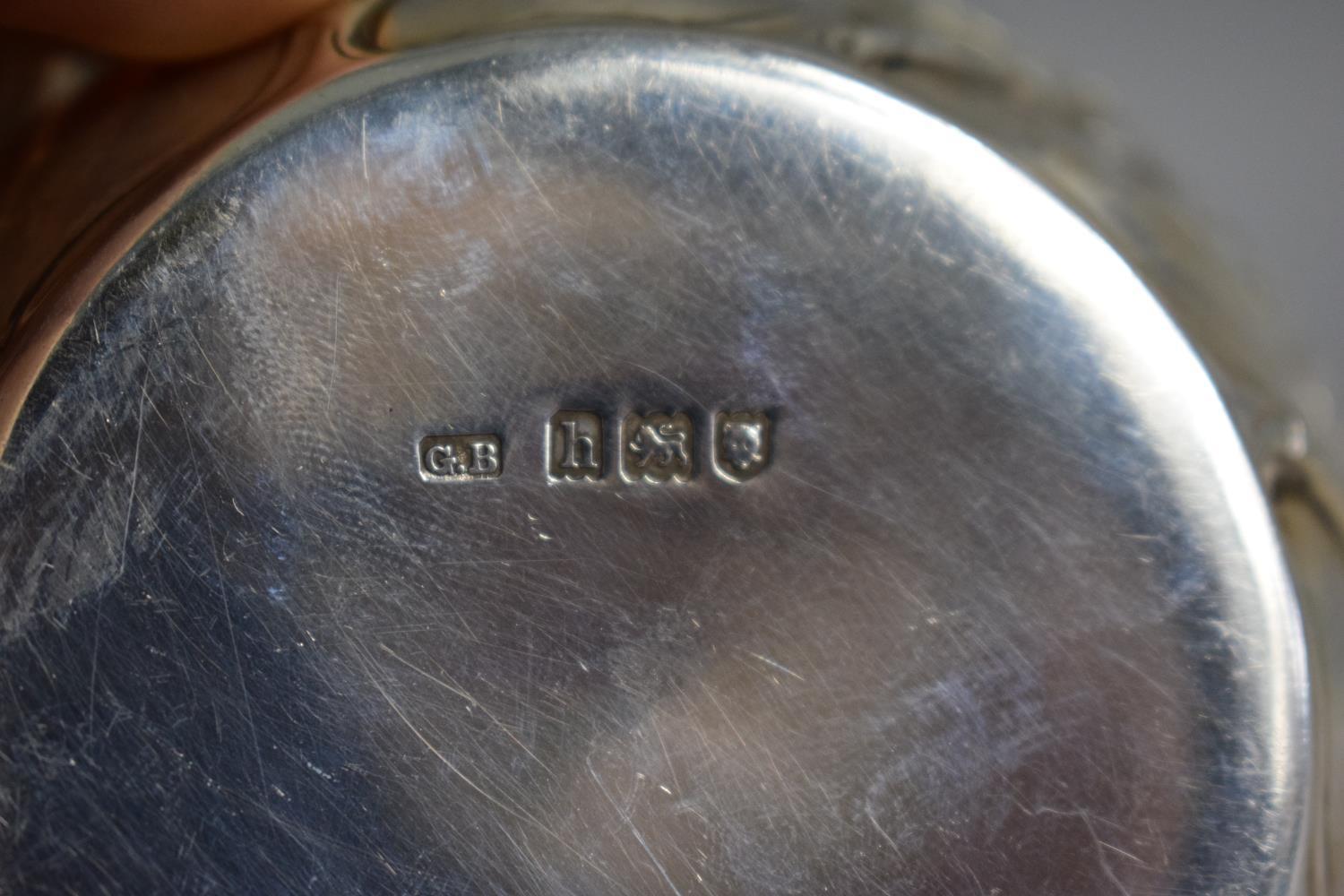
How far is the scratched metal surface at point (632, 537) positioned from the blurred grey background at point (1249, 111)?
0.08 meters

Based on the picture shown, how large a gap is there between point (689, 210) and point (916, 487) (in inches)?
3.9

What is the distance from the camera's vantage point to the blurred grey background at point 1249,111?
305 mm

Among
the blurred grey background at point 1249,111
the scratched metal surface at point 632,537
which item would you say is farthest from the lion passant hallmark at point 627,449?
the blurred grey background at point 1249,111

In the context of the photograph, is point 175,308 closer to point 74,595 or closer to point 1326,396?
point 74,595

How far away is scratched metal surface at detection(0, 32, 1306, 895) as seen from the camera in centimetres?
26

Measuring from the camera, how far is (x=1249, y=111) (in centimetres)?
31

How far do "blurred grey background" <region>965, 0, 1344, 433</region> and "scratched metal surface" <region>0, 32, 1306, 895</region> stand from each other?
0.26ft

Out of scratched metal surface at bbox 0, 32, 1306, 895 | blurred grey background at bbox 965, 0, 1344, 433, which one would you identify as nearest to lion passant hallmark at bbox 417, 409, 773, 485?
scratched metal surface at bbox 0, 32, 1306, 895

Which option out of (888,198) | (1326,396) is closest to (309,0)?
(888,198)

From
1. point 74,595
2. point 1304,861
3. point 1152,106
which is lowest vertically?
point 1304,861

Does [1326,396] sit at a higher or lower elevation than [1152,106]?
lower

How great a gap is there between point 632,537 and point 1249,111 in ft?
0.81

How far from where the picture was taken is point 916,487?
26 cm

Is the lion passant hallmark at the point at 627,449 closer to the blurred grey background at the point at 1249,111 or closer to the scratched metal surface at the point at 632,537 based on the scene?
the scratched metal surface at the point at 632,537
